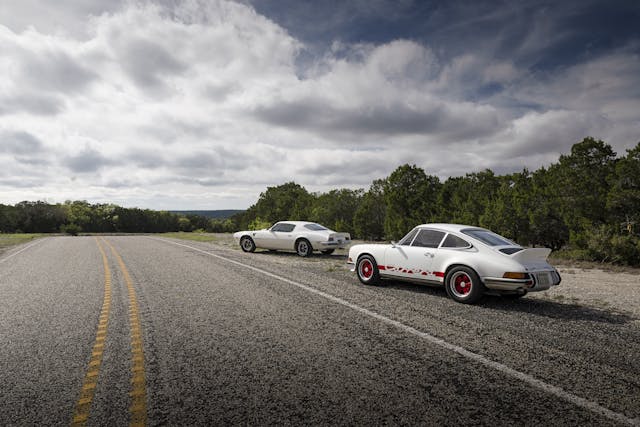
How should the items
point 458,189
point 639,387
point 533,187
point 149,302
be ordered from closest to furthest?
point 639,387 → point 149,302 → point 533,187 → point 458,189

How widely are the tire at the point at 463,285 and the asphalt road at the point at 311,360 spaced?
0.79 feet

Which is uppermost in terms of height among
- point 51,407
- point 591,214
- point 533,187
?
point 533,187

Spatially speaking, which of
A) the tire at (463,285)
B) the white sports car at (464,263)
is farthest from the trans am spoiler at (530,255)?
the tire at (463,285)

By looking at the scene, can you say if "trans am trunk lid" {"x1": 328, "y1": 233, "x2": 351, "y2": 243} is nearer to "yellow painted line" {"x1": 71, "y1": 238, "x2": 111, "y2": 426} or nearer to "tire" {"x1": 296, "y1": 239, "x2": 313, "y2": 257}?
"tire" {"x1": 296, "y1": 239, "x2": 313, "y2": 257}

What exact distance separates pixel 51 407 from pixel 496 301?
673 centimetres

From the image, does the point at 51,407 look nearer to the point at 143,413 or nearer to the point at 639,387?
the point at 143,413

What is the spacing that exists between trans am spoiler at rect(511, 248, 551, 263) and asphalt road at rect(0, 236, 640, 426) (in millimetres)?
838

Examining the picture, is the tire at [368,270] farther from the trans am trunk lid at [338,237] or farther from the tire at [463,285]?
the trans am trunk lid at [338,237]

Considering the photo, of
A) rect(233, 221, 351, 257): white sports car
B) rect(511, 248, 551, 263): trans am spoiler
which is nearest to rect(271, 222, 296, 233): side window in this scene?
rect(233, 221, 351, 257): white sports car

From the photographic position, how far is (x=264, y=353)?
4406 mm

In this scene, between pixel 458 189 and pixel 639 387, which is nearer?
pixel 639 387

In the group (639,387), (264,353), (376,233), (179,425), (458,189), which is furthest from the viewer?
(376,233)

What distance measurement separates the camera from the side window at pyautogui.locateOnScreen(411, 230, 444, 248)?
25.1ft

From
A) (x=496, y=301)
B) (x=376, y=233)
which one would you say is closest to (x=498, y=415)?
(x=496, y=301)
